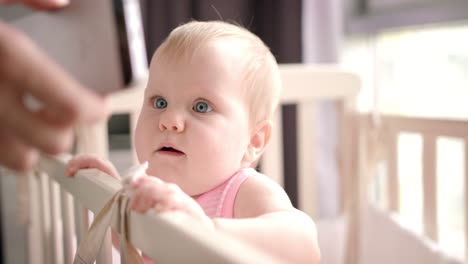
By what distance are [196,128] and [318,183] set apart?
1103 millimetres

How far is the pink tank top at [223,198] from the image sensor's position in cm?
78

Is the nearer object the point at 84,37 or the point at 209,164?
the point at 84,37

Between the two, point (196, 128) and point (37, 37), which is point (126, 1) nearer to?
point (37, 37)

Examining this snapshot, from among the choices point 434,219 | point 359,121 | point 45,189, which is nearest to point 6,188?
point 45,189

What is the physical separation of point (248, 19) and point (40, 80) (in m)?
1.52

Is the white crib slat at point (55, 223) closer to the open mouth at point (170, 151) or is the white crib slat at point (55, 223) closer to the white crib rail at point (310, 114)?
the open mouth at point (170, 151)

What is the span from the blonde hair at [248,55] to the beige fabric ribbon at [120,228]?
26 centimetres

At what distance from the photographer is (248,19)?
182 centimetres

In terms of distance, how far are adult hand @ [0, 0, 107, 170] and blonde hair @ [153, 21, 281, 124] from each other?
16.6 inches

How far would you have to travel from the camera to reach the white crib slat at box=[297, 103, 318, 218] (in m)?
1.49

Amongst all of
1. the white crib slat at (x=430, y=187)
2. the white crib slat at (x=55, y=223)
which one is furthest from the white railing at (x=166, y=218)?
the white crib slat at (x=430, y=187)

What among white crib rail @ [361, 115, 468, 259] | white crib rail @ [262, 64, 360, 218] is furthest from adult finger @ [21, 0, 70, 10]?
white crib rail @ [262, 64, 360, 218]

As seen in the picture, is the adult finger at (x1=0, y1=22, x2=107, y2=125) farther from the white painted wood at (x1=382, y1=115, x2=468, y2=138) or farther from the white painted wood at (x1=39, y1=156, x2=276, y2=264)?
the white painted wood at (x1=382, y1=115, x2=468, y2=138)

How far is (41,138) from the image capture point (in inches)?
14.0
